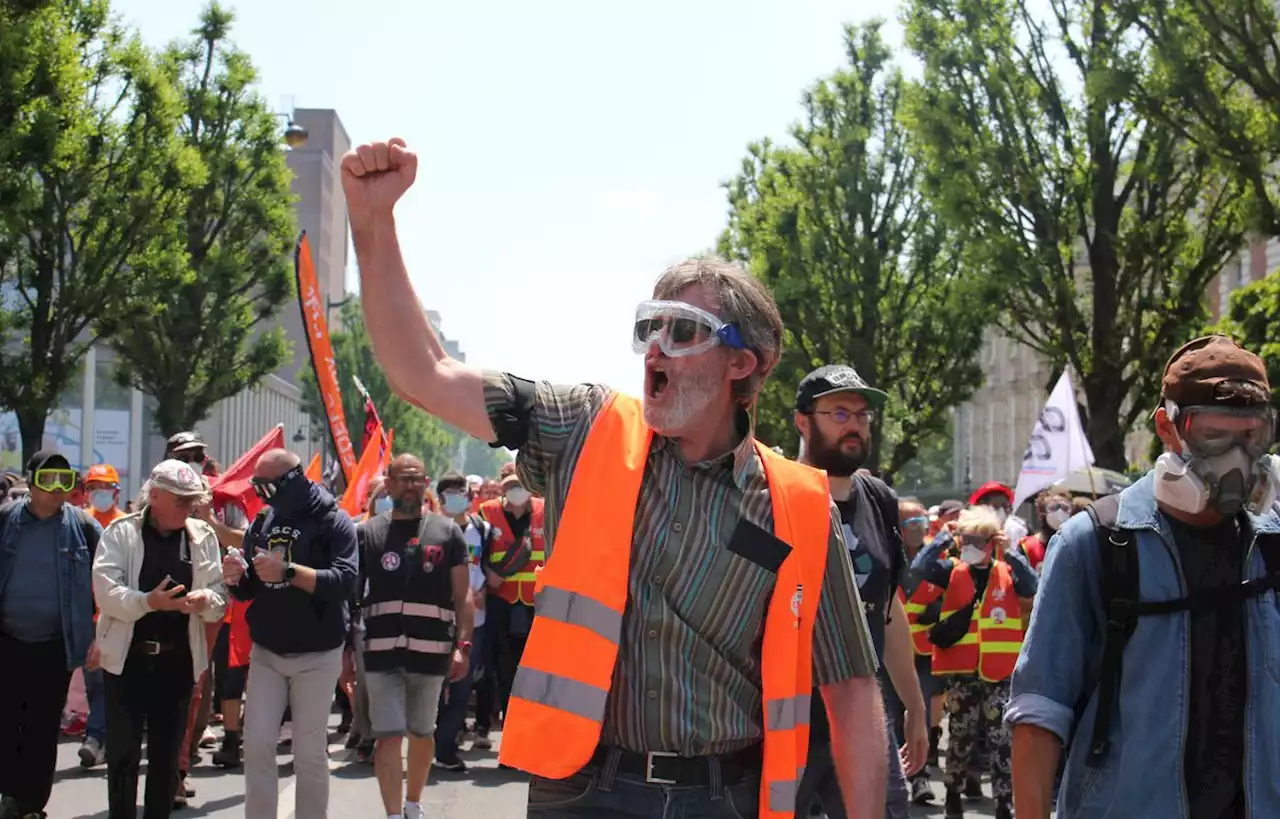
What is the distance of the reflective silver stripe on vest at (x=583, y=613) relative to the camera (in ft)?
10.6

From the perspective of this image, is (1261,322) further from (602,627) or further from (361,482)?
(602,627)

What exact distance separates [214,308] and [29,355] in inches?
460

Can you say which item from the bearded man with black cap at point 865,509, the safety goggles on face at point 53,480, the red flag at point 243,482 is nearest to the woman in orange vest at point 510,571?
the red flag at point 243,482

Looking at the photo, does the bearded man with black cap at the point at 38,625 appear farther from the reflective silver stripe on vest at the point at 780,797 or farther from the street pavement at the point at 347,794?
the reflective silver stripe on vest at the point at 780,797

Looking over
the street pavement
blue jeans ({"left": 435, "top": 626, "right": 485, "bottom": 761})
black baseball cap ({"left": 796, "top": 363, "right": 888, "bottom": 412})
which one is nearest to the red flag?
the street pavement

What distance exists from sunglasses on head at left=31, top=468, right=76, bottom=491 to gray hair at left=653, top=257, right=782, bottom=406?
21.2ft

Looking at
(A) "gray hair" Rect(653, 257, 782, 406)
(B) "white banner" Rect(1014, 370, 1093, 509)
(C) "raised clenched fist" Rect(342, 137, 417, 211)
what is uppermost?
(B) "white banner" Rect(1014, 370, 1093, 509)

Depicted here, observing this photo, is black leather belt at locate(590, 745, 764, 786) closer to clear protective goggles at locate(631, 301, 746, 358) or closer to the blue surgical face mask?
clear protective goggles at locate(631, 301, 746, 358)

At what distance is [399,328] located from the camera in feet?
10.4

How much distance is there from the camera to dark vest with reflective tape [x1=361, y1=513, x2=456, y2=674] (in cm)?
917

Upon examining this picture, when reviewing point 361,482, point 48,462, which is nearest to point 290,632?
point 48,462

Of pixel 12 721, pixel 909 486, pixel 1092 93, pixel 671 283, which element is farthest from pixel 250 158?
pixel 909 486

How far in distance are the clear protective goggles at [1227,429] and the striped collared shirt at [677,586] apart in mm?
971

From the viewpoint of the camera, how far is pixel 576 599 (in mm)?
3244
